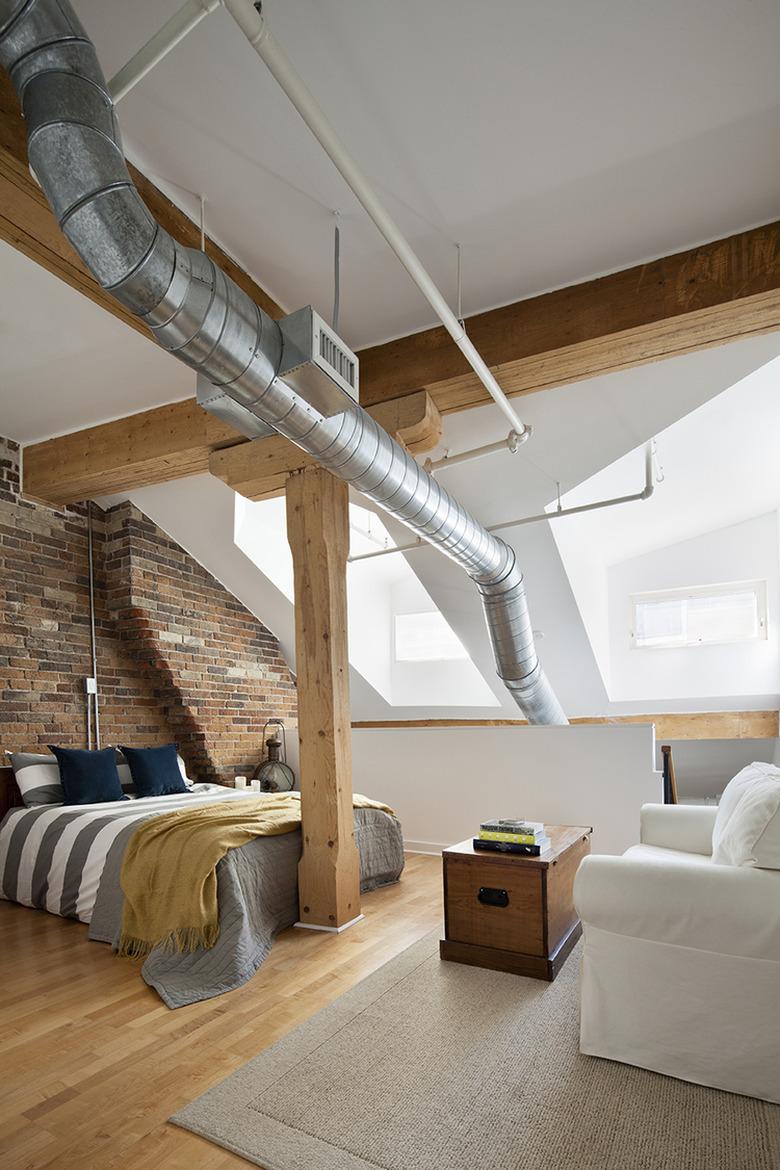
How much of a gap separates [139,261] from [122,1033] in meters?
2.53

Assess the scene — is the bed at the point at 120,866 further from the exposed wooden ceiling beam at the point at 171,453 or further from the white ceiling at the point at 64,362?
the white ceiling at the point at 64,362

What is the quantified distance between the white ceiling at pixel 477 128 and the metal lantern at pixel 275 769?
452 centimetres

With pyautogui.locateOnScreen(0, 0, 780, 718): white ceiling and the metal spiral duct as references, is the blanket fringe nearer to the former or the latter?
the metal spiral duct

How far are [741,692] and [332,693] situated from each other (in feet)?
15.6

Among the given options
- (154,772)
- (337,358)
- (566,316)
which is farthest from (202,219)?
(154,772)

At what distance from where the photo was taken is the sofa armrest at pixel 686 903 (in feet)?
6.89

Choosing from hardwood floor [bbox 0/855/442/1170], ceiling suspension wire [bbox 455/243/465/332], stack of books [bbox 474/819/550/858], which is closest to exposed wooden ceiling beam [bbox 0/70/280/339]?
ceiling suspension wire [bbox 455/243/465/332]

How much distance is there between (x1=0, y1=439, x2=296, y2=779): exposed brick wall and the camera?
5238mm

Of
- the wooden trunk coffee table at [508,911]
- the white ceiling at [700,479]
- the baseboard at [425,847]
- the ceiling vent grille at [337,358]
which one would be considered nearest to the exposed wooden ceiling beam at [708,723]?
the baseboard at [425,847]

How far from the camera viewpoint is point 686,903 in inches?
86.5

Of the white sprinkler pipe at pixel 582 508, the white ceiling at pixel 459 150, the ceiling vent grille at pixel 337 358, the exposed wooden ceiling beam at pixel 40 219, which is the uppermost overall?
the white ceiling at pixel 459 150

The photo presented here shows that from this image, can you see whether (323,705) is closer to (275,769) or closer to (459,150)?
(459,150)

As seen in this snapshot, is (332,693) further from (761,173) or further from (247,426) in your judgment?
(761,173)

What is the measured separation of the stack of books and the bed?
42.5 inches
